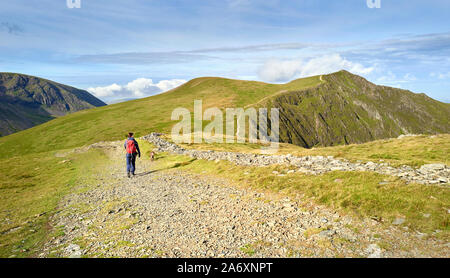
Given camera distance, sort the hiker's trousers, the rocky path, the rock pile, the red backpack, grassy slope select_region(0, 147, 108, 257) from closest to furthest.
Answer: the rocky path < grassy slope select_region(0, 147, 108, 257) < the rock pile < the hiker's trousers < the red backpack

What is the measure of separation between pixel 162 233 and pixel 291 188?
8.24 meters

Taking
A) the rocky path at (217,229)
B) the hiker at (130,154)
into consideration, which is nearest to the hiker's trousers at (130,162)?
the hiker at (130,154)

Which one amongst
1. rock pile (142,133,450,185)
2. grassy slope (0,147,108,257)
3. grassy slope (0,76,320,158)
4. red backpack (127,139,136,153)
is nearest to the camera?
grassy slope (0,147,108,257)

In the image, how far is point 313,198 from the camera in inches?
512

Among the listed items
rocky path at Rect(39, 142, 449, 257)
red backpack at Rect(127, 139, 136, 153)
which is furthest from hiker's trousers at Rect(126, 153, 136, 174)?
rocky path at Rect(39, 142, 449, 257)

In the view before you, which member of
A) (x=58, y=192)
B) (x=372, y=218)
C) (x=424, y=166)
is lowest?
(x=58, y=192)

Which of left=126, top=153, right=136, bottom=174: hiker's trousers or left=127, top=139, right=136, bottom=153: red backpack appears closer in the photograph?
left=126, top=153, right=136, bottom=174: hiker's trousers

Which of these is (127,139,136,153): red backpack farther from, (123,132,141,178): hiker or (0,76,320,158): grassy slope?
(0,76,320,158): grassy slope

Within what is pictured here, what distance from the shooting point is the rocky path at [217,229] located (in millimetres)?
8367

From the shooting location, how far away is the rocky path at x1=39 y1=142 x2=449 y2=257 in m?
8.37

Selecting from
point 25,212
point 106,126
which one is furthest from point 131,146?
point 106,126
